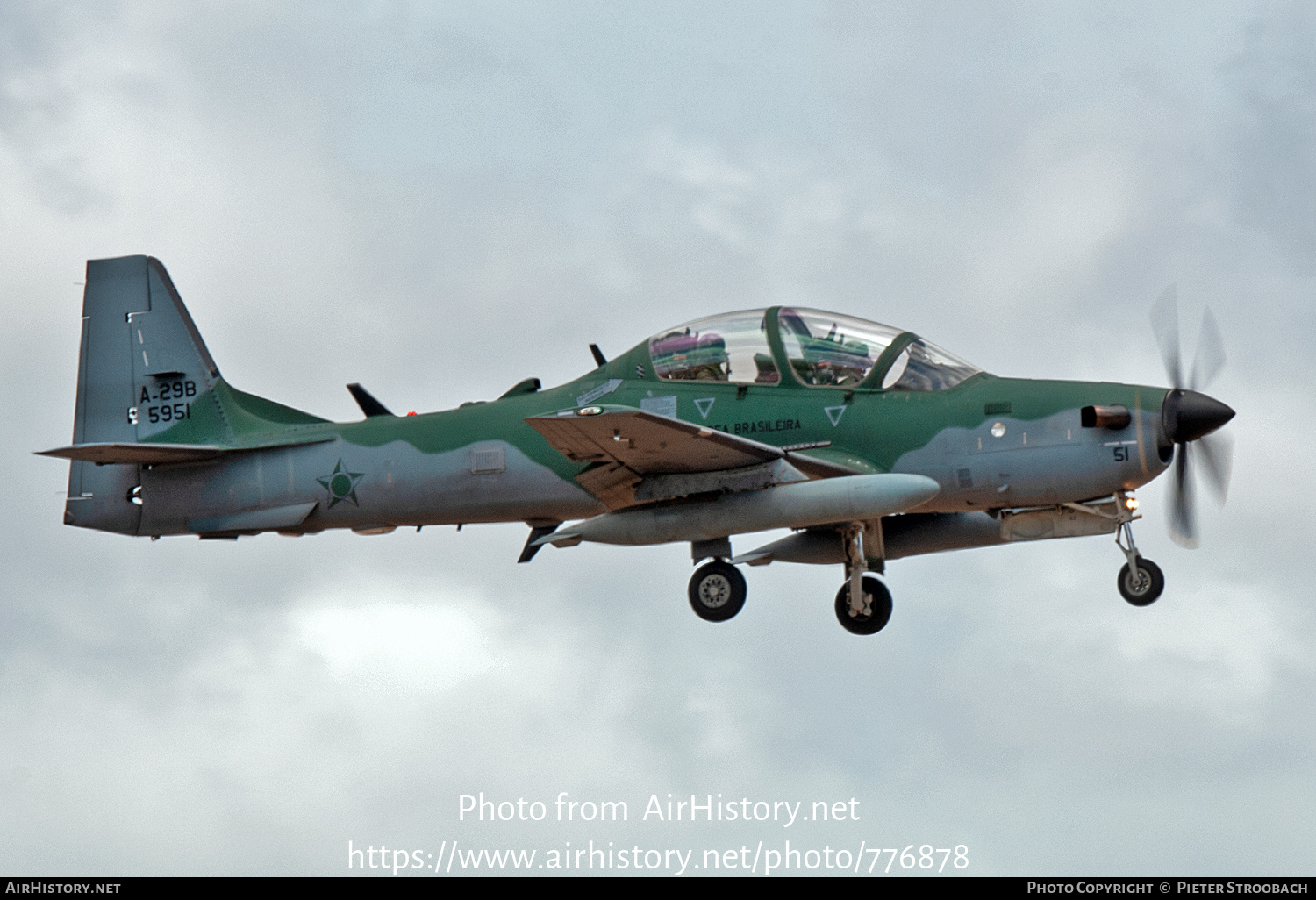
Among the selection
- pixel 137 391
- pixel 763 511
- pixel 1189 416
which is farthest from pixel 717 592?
pixel 137 391

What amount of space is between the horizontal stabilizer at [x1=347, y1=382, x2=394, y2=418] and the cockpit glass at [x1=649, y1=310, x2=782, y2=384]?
11.1 ft

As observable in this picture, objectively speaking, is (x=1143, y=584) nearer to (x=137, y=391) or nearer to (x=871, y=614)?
(x=871, y=614)

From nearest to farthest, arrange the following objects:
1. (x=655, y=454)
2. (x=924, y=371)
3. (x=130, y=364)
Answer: (x=655, y=454), (x=924, y=371), (x=130, y=364)

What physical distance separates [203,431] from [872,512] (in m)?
7.89

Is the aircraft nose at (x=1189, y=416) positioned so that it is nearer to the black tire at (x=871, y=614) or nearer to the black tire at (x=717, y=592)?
the black tire at (x=871, y=614)

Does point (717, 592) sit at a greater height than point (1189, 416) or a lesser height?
lesser

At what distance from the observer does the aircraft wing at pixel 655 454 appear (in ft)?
52.5

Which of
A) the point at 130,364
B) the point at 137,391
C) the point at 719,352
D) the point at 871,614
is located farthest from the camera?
the point at 130,364

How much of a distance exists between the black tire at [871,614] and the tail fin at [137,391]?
248 inches

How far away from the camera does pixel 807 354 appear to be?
57.0 feet

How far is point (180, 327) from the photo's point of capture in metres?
20.2

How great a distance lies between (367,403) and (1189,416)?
8.83 meters

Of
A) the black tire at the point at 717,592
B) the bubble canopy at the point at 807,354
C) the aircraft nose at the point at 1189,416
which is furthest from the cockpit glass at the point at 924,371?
the black tire at the point at 717,592

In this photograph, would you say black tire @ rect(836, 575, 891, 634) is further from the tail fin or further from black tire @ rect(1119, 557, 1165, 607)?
the tail fin
